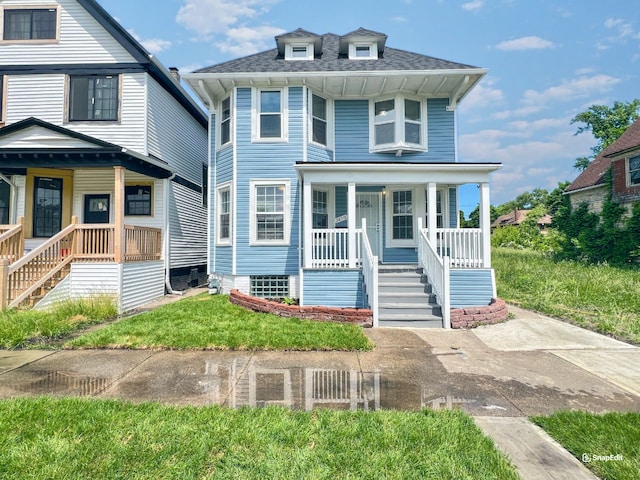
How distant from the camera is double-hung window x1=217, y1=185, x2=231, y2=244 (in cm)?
1056

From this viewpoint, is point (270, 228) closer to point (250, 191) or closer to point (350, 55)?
point (250, 191)

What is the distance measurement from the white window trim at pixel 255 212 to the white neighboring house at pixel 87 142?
3.22 meters

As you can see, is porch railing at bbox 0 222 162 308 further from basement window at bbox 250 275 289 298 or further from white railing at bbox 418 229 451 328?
white railing at bbox 418 229 451 328

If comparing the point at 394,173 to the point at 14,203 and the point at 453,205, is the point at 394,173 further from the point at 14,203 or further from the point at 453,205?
the point at 14,203

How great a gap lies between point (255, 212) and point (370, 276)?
437 cm

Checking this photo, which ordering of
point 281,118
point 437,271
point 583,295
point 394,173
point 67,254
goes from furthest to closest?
point 281,118
point 583,295
point 67,254
point 394,173
point 437,271

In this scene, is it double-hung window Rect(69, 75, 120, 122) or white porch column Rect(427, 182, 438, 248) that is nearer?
white porch column Rect(427, 182, 438, 248)

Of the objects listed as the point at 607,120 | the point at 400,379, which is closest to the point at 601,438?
the point at 400,379

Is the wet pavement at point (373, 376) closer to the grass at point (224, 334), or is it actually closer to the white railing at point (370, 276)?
the grass at point (224, 334)

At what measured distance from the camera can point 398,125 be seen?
10.4m

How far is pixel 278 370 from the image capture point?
4711 millimetres

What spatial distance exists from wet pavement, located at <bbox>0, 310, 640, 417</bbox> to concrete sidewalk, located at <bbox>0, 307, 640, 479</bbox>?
14 mm

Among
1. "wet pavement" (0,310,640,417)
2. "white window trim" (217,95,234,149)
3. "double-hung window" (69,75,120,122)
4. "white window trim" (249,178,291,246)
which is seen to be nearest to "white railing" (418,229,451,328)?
"wet pavement" (0,310,640,417)

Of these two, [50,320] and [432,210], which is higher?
[432,210]
